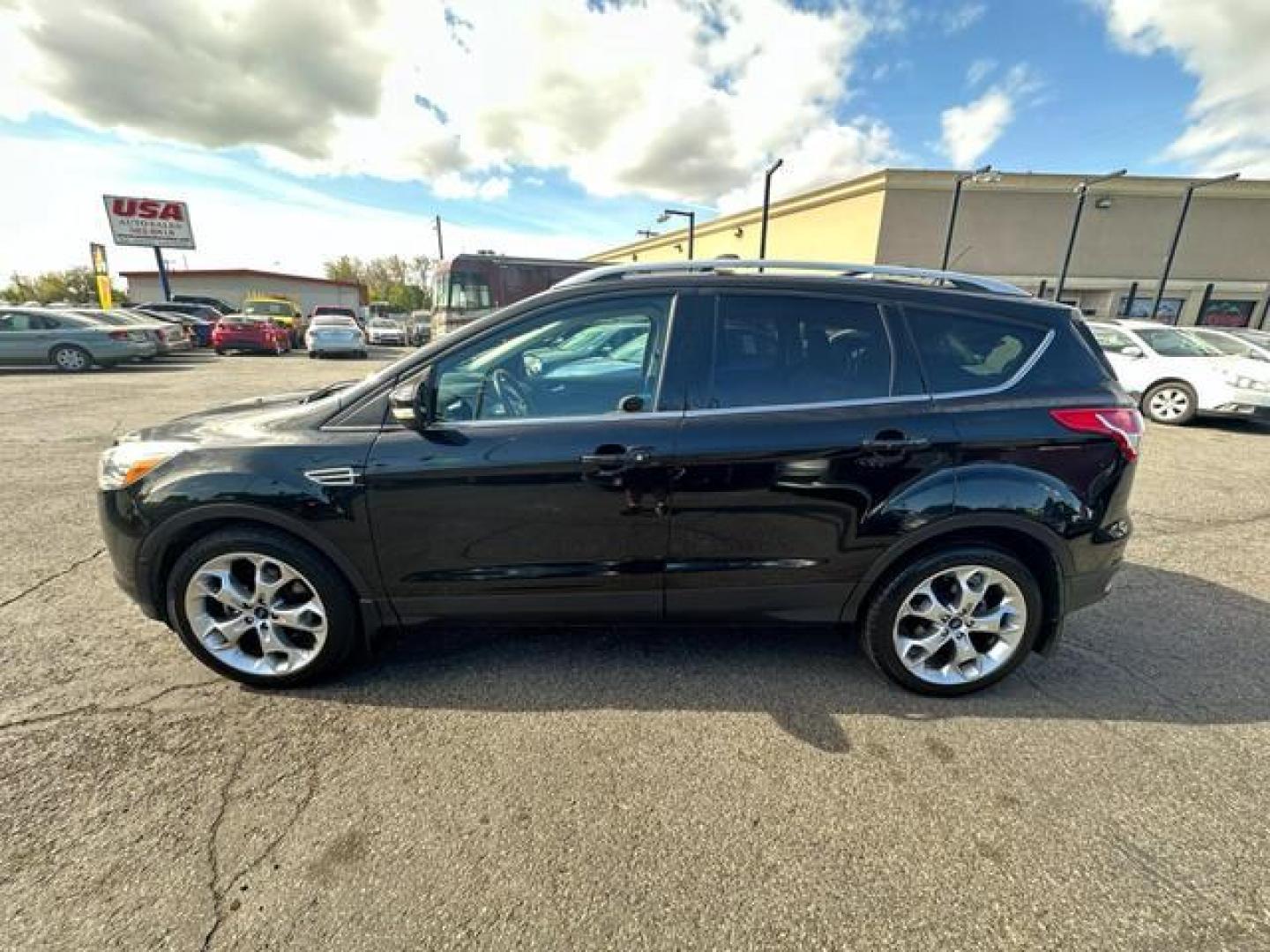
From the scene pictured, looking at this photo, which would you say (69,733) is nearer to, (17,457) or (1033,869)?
(1033,869)

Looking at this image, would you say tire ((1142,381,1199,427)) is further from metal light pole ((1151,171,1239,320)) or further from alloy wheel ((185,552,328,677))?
metal light pole ((1151,171,1239,320))

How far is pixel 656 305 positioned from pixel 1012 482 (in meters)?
1.72

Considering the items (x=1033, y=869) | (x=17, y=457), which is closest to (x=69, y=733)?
(x=1033, y=869)

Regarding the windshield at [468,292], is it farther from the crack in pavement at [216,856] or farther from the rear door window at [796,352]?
the crack in pavement at [216,856]

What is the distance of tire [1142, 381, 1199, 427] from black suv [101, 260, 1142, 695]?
8.55 m

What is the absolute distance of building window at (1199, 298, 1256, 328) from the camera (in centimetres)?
3056

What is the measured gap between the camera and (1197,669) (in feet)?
9.13

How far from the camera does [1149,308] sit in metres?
30.4

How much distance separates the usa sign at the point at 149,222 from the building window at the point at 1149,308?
169 feet

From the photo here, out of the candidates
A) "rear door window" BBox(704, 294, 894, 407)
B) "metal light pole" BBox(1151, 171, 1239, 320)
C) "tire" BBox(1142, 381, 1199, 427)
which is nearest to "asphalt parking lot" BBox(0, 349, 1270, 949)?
"rear door window" BBox(704, 294, 894, 407)

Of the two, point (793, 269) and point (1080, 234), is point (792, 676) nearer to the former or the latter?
point (793, 269)

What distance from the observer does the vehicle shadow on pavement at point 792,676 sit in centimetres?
248

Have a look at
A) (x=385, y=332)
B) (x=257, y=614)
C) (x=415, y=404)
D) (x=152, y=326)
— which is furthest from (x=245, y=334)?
(x=415, y=404)

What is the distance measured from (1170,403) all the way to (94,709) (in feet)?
41.1
